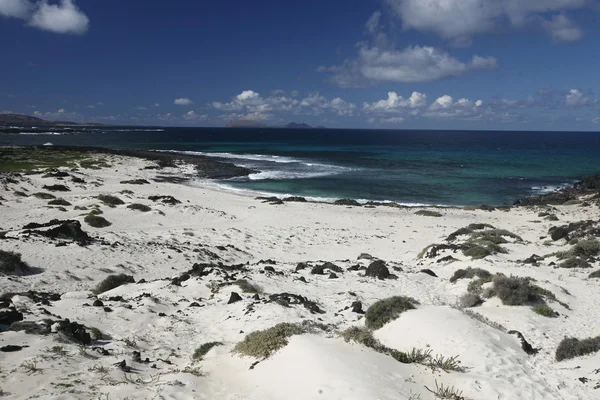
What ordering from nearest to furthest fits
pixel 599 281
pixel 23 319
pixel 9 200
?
pixel 23 319 < pixel 599 281 < pixel 9 200

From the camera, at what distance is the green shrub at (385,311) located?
951cm

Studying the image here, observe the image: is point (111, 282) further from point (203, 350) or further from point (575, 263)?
point (575, 263)

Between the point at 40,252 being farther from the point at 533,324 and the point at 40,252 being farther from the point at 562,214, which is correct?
the point at 562,214

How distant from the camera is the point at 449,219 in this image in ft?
102

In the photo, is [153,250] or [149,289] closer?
[149,289]

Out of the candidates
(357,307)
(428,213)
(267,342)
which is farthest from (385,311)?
(428,213)

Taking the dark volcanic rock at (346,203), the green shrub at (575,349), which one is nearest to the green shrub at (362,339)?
the green shrub at (575,349)

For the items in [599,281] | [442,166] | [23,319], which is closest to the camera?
[23,319]

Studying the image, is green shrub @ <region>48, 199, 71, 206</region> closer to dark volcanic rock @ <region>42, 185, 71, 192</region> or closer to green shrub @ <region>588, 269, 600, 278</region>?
dark volcanic rock @ <region>42, 185, 71, 192</region>

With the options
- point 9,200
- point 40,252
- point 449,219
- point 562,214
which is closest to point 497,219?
point 449,219

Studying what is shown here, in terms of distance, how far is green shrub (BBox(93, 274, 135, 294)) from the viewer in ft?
42.1

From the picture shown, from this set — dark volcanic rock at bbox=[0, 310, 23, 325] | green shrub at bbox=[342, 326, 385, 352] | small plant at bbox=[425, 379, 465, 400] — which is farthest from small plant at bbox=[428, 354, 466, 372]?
dark volcanic rock at bbox=[0, 310, 23, 325]

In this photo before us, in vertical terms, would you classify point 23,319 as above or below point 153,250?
above

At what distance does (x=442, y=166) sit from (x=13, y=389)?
72.0 metres
